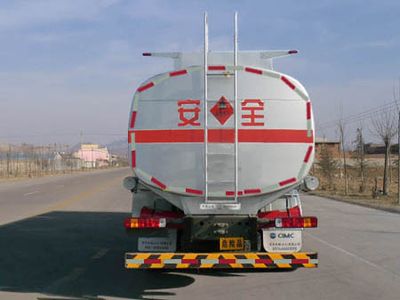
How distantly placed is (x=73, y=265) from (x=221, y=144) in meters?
3.84

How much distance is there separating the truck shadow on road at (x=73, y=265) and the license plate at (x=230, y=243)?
0.98 m

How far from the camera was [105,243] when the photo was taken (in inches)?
443

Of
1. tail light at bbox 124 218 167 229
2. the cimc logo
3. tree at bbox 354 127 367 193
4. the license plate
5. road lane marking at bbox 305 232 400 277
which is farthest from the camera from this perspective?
tree at bbox 354 127 367 193

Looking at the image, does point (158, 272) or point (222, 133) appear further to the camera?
point (158, 272)

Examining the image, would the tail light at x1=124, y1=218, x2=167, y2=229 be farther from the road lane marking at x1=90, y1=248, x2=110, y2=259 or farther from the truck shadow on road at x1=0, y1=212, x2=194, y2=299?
the road lane marking at x1=90, y1=248, x2=110, y2=259

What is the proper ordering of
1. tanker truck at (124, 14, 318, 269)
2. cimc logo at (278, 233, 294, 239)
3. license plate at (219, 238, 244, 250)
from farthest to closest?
cimc logo at (278, 233, 294, 239)
license plate at (219, 238, 244, 250)
tanker truck at (124, 14, 318, 269)

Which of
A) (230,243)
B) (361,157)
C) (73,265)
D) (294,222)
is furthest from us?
(361,157)

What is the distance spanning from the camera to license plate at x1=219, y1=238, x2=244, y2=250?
22.3 ft

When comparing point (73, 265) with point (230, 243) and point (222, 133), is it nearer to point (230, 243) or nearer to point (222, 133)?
point (230, 243)

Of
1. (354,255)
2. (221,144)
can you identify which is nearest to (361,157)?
(354,255)

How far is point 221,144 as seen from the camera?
21.4 ft

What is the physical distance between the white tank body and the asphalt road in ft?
4.78

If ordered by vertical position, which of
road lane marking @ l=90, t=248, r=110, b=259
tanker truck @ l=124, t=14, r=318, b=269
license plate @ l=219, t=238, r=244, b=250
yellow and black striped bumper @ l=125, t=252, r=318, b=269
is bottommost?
road lane marking @ l=90, t=248, r=110, b=259

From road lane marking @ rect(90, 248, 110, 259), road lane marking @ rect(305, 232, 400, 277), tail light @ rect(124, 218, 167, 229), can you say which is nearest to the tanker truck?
tail light @ rect(124, 218, 167, 229)
